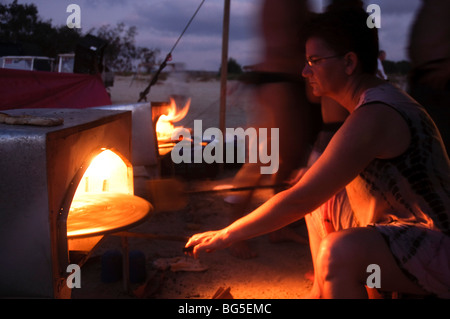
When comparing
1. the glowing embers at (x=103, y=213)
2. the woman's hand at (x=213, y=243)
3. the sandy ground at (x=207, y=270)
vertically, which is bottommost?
the sandy ground at (x=207, y=270)

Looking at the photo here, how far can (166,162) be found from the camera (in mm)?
5625

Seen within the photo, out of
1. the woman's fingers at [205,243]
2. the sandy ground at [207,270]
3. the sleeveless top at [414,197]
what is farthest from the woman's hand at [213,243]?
the sandy ground at [207,270]

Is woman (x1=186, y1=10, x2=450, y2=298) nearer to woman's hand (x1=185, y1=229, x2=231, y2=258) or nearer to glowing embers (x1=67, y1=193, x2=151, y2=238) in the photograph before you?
woman's hand (x1=185, y1=229, x2=231, y2=258)

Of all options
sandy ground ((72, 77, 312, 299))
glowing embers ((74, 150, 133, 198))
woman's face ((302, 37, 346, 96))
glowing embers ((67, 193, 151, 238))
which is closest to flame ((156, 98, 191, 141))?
sandy ground ((72, 77, 312, 299))

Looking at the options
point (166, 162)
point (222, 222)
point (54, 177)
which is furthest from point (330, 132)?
point (166, 162)

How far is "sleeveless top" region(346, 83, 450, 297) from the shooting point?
1472mm

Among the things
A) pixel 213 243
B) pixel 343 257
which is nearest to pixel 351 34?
pixel 343 257

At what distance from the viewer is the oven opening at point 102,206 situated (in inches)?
76.1

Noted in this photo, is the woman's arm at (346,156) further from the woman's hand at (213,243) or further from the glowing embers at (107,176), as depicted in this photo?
the glowing embers at (107,176)

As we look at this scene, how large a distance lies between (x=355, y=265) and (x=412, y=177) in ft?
1.41

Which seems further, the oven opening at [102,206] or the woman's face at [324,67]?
the oven opening at [102,206]

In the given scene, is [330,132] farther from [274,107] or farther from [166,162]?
[166,162]

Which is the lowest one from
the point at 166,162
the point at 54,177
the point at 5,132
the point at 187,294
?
the point at 187,294

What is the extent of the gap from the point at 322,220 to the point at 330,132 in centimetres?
110
